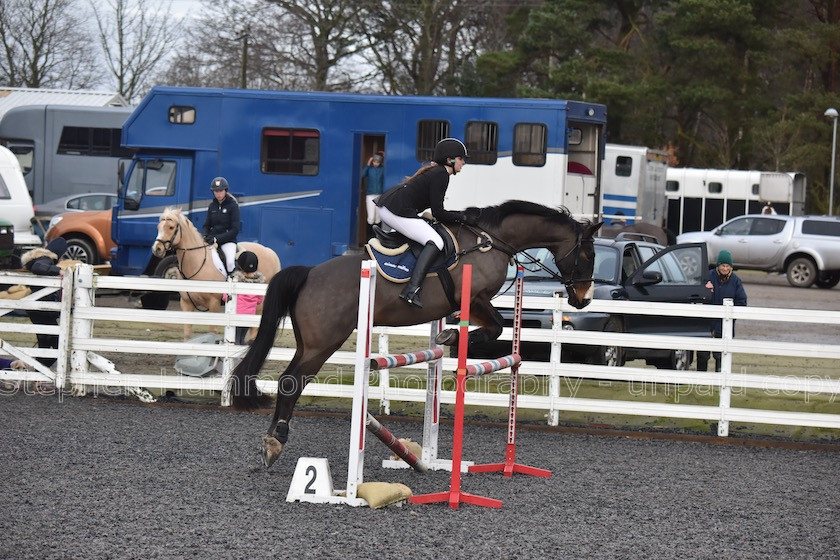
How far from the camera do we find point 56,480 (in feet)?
25.1

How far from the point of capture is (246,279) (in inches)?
564

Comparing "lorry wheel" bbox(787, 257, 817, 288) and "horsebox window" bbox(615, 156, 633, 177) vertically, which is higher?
"horsebox window" bbox(615, 156, 633, 177)

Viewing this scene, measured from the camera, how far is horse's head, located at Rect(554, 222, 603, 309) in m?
9.07

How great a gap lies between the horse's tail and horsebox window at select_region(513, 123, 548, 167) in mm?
13147

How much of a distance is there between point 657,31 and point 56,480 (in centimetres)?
4043

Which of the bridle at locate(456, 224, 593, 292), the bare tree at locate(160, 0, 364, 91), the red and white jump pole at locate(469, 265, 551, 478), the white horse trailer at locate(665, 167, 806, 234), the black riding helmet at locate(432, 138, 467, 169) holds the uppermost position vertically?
→ the bare tree at locate(160, 0, 364, 91)

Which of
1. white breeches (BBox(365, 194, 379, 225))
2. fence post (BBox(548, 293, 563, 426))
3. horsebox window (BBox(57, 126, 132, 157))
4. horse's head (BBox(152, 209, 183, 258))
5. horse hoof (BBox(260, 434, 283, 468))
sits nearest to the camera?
horse hoof (BBox(260, 434, 283, 468))

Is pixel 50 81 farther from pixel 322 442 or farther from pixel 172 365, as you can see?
pixel 322 442

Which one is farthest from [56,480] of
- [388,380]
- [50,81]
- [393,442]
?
[50,81]

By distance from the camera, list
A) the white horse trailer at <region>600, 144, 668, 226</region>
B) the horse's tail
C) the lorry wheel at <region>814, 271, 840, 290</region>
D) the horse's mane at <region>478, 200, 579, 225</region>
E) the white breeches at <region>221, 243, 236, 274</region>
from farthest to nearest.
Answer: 1. the white horse trailer at <region>600, 144, 668, 226</region>
2. the lorry wheel at <region>814, 271, 840, 290</region>
3. the white breeches at <region>221, 243, 236, 274</region>
4. the horse's mane at <region>478, 200, 579, 225</region>
5. the horse's tail

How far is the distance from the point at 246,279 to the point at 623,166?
20.6 m

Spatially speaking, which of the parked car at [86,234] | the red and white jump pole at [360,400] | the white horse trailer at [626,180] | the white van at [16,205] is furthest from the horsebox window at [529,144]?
the red and white jump pole at [360,400]

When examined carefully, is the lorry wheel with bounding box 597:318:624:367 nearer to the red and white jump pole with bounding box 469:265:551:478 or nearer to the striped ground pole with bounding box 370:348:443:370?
the red and white jump pole with bounding box 469:265:551:478

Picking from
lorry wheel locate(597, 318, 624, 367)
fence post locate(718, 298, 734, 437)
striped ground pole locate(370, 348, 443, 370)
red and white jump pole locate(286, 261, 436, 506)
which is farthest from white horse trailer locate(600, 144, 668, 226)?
red and white jump pole locate(286, 261, 436, 506)
